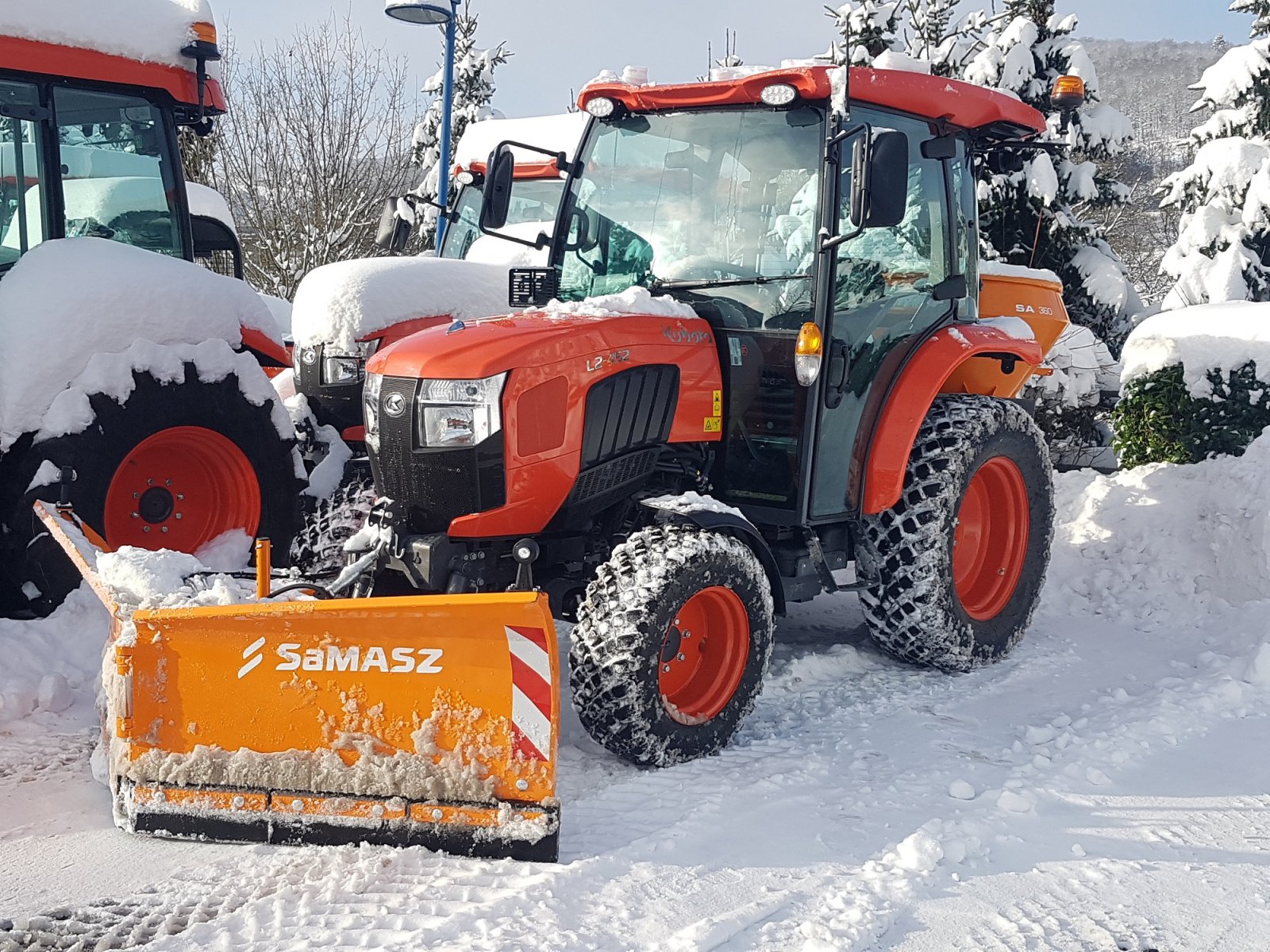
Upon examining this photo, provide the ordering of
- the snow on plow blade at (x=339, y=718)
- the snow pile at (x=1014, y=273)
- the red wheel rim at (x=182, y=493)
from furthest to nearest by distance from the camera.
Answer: the snow pile at (x=1014, y=273) < the red wheel rim at (x=182, y=493) < the snow on plow blade at (x=339, y=718)

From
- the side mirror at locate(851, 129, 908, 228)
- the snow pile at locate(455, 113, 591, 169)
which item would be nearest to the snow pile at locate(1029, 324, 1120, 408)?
the snow pile at locate(455, 113, 591, 169)

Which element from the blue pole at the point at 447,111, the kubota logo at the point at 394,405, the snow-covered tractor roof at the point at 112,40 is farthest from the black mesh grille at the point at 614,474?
the blue pole at the point at 447,111

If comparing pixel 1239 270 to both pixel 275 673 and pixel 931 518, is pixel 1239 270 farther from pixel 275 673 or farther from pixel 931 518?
pixel 275 673

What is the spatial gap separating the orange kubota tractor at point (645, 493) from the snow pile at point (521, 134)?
5212 millimetres

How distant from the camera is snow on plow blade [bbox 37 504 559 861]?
3.10m

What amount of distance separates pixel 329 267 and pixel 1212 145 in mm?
8682

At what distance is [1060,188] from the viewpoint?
12602 mm

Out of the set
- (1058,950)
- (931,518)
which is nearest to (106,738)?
(1058,950)

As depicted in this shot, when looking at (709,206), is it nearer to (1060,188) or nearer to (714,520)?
(714,520)

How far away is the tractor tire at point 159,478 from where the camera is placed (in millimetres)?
4449

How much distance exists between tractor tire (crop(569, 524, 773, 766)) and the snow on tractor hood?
68cm

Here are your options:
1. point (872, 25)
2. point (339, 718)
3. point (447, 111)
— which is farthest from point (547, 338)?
point (872, 25)

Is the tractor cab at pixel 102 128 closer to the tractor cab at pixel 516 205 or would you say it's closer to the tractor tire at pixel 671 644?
the tractor tire at pixel 671 644

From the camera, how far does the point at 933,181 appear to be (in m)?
5.02
